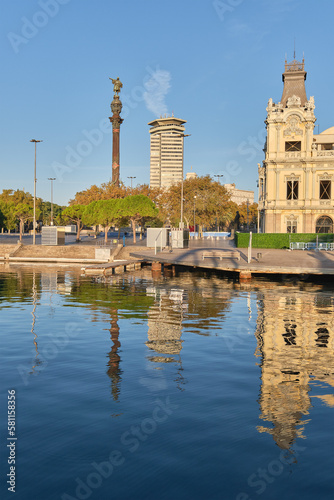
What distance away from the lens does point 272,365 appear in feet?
47.9

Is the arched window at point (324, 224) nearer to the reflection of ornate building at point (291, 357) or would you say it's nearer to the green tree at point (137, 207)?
the green tree at point (137, 207)

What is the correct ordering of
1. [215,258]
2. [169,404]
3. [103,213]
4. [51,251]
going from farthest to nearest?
[103,213] < [51,251] < [215,258] < [169,404]

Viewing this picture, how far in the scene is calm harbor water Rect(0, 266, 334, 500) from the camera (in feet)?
26.8

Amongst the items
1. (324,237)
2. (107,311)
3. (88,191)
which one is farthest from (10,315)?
(88,191)

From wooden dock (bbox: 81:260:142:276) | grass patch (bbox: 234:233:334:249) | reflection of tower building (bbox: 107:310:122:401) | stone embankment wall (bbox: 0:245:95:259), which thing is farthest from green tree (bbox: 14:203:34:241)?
reflection of tower building (bbox: 107:310:122:401)

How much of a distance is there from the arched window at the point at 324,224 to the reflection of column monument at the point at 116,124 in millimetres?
60726

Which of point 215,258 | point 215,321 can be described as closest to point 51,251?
point 215,258

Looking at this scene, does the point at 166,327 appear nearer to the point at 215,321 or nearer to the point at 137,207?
the point at 215,321

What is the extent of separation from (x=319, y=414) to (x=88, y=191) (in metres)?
113

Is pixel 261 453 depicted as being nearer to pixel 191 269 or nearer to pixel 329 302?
pixel 329 302

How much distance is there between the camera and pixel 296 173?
72.5 meters

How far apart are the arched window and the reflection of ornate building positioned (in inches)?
1832

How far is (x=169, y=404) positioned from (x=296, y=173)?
2596 inches

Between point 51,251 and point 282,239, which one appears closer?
point 51,251
